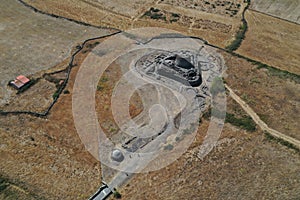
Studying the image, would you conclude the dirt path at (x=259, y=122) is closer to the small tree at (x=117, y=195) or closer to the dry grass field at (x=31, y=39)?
the small tree at (x=117, y=195)

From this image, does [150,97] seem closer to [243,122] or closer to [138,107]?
[138,107]

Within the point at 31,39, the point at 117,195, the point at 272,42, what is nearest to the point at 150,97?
the point at 117,195

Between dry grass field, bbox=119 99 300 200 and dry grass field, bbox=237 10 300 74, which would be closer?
dry grass field, bbox=119 99 300 200

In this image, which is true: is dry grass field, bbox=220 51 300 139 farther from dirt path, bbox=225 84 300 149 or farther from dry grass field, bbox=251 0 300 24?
dry grass field, bbox=251 0 300 24

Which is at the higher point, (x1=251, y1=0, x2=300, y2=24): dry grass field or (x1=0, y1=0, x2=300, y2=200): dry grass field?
(x1=251, y1=0, x2=300, y2=24): dry grass field

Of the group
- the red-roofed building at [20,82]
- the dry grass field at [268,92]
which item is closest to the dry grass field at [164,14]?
the dry grass field at [268,92]

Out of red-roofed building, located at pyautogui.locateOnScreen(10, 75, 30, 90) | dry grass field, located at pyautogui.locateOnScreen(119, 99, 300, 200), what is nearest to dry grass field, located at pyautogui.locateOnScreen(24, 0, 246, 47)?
red-roofed building, located at pyautogui.locateOnScreen(10, 75, 30, 90)

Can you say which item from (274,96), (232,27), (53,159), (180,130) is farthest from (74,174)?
(232,27)
